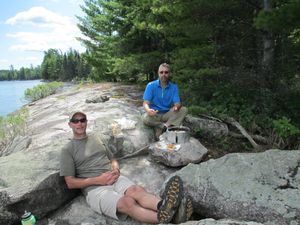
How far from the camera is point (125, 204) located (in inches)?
142

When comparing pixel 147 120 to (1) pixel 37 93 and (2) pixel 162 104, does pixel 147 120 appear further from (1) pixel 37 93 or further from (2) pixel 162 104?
(1) pixel 37 93

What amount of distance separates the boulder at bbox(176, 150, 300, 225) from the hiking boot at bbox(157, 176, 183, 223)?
0.67 meters

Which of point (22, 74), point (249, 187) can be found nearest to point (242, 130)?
point (249, 187)

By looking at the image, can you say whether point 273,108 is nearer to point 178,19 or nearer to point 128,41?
point 178,19

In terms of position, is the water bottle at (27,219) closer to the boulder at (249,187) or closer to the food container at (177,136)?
the boulder at (249,187)

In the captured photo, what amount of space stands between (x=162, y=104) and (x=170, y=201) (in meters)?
2.89

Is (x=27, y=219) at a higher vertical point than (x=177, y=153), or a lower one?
lower

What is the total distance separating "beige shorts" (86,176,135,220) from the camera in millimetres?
3703

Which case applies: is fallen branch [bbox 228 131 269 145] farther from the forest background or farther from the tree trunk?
the tree trunk

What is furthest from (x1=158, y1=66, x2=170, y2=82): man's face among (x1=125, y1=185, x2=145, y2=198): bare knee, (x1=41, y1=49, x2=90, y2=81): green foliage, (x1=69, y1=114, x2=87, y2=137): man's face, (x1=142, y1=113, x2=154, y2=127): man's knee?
(x1=41, y1=49, x2=90, y2=81): green foliage

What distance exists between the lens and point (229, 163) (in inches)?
164

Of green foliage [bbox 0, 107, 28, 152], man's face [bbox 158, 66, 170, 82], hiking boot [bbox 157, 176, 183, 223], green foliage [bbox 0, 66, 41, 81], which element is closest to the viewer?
hiking boot [bbox 157, 176, 183, 223]

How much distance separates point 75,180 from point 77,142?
48 centimetres

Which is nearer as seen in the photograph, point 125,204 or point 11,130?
point 125,204
